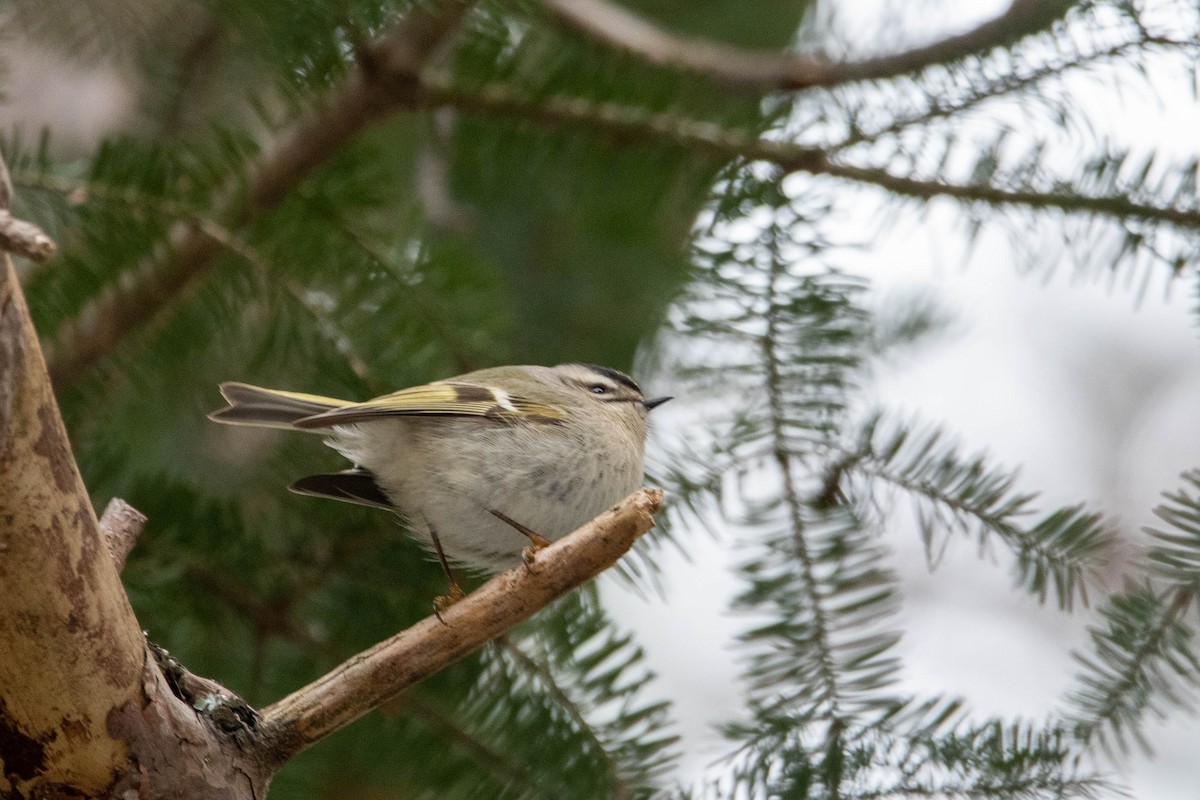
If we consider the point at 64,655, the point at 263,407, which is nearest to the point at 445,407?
the point at 263,407

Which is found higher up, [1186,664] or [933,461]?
[933,461]

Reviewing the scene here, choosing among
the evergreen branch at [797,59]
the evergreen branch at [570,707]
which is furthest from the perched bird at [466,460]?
the evergreen branch at [797,59]

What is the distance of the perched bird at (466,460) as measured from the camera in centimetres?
182

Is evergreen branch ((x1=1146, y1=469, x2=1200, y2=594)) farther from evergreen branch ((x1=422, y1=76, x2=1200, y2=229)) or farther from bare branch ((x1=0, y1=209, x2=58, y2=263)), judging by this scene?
bare branch ((x1=0, y1=209, x2=58, y2=263))

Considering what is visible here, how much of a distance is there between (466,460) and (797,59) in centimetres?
110

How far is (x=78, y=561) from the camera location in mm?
1101

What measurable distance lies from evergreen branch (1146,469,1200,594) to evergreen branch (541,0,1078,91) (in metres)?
0.69

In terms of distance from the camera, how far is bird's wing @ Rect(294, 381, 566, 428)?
1.77m

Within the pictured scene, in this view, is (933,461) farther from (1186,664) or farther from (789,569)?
(1186,664)

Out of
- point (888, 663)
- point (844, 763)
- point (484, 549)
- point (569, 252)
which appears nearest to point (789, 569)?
point (888, 663)

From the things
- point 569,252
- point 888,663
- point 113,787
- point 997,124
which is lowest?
point 113,787

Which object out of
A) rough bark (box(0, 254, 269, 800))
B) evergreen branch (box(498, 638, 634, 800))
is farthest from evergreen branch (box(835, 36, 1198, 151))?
rough bark (box(0, 254, 269, 800))

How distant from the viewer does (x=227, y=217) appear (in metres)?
2.00

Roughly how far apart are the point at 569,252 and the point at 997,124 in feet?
5.14
